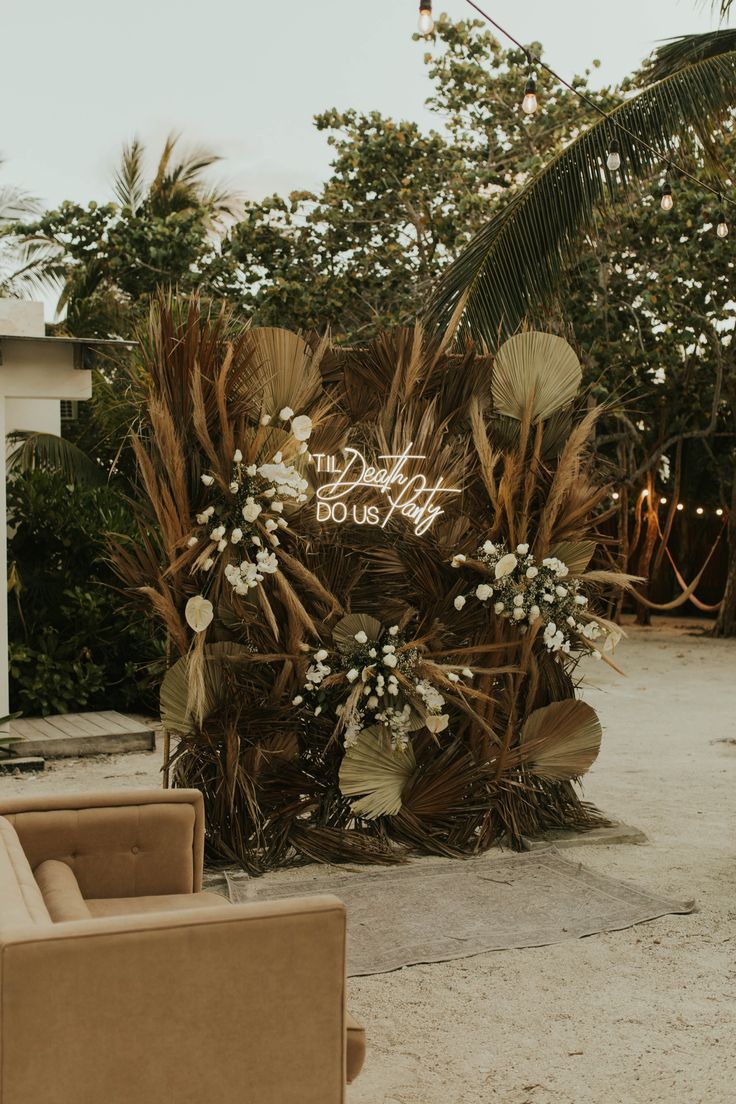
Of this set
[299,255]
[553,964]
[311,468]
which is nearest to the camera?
[553,964]

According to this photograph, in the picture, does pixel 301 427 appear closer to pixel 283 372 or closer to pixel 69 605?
pixel 283 372

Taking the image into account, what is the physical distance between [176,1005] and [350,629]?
2946 millimetres

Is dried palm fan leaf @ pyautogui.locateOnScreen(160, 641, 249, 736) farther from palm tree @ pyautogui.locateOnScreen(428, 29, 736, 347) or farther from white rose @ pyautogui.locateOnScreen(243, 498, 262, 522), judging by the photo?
palm tree @ pyautogui.locateOnScreen(428, 29, 736, 347)

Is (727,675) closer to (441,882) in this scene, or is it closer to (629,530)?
(629,530)

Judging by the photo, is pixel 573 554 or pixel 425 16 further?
pixel 425 16

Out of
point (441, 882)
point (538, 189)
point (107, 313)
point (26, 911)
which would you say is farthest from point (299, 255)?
point (26, 911)

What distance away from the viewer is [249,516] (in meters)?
4.71

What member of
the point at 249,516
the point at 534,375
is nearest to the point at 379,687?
the point at 249,516

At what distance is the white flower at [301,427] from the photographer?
486 centimetres

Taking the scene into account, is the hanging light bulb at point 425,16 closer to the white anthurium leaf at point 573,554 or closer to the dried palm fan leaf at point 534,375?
the dried palm fan leaf at point 534,375

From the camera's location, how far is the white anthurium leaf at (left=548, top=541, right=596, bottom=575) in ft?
18.0

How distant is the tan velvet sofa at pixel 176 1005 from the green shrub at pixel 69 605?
253 inches

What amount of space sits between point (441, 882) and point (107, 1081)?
2.80m

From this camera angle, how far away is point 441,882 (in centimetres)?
485
